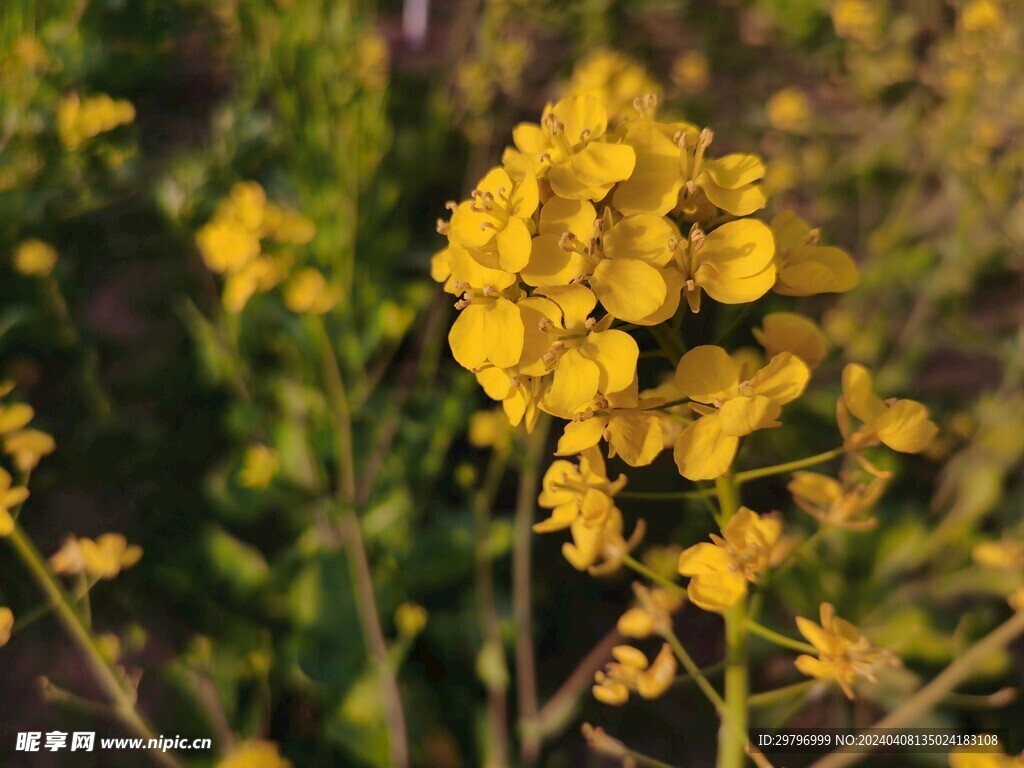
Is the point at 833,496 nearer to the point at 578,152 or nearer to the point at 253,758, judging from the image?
the point at 578,152

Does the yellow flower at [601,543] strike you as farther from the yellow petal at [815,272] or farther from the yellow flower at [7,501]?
the yellow flower at [7,501]

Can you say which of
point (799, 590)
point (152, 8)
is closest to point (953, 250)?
point (799, 590)

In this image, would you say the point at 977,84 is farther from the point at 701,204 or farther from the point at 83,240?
the point at 83,240

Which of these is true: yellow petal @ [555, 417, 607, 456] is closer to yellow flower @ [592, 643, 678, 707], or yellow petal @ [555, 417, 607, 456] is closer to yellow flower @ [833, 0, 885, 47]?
yellow flower @ [592, 643, 678, 707]

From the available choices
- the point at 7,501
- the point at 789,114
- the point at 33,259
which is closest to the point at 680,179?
the point at 7,501

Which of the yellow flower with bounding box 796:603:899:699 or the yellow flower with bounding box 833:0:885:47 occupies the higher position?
the yellow flower with bounding box 833:0:885:47

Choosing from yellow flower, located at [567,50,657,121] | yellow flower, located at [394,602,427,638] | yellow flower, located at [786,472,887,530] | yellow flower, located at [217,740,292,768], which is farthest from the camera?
yellow flower, located at [567,50,657,121]

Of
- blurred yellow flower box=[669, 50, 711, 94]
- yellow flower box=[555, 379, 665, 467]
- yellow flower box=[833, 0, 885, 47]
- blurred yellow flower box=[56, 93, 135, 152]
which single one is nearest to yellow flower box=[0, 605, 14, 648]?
yellow flower box=[555, 379, 665, 467]
